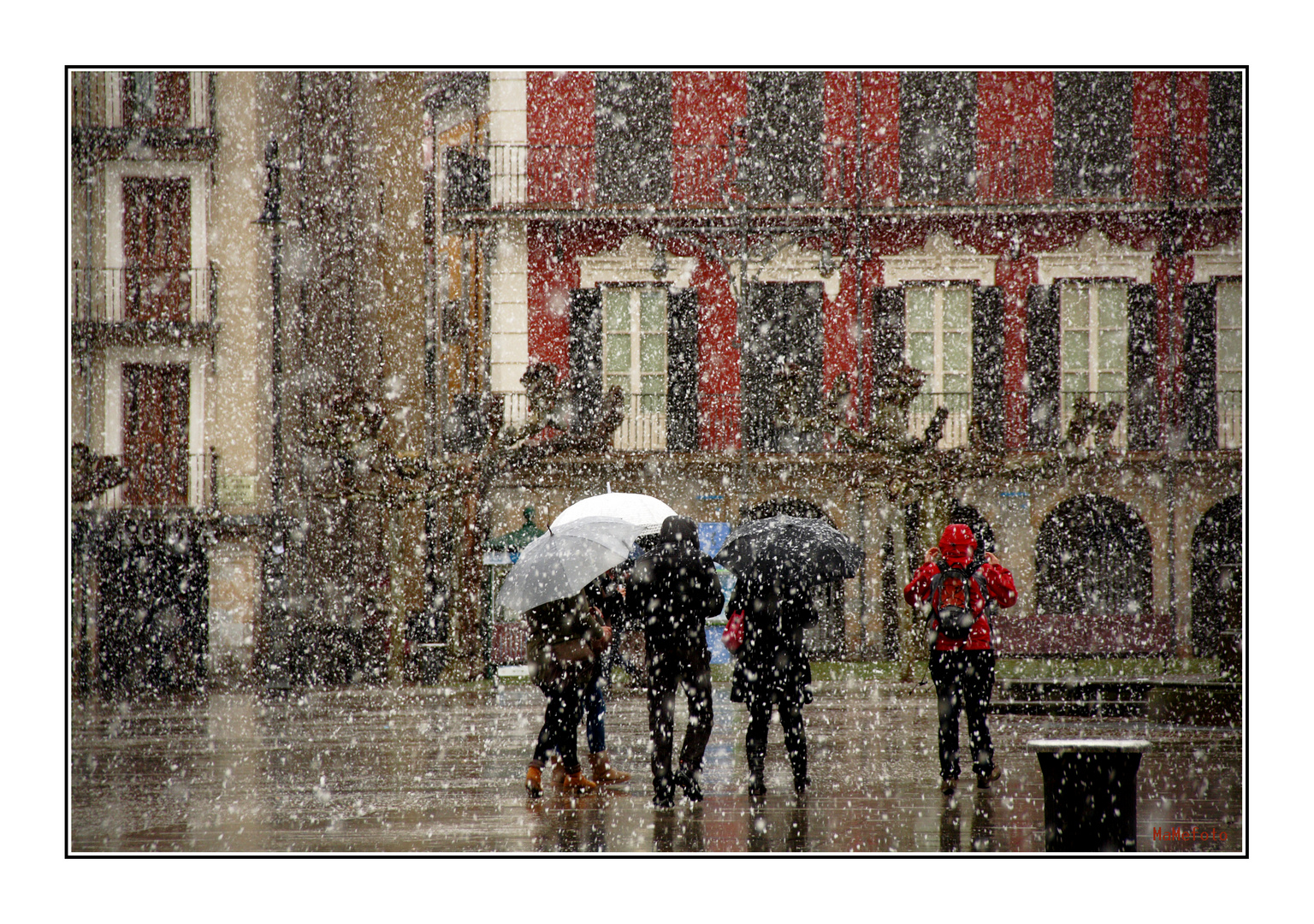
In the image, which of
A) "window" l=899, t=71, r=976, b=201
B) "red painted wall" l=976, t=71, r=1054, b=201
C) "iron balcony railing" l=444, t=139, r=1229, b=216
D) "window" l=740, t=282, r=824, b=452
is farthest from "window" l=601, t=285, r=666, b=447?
"red painted wall" l=976, t=71, r=1054, b=201

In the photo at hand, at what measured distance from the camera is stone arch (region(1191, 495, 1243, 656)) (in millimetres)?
19516

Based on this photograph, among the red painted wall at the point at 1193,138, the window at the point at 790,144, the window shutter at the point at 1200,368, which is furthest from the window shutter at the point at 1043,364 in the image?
the window at the point at 790,144

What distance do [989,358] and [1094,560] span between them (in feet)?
11.9

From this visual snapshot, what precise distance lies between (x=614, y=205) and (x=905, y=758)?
1310cm

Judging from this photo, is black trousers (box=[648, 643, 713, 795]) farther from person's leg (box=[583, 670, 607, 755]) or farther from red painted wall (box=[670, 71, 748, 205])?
red painted wall (box=[670, 71, 748, 205])

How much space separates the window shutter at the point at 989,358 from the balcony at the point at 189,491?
11815 millimetres

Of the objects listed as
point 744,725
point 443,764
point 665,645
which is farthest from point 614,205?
point 665,645

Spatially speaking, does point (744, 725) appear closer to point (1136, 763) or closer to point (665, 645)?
point (665, 645)

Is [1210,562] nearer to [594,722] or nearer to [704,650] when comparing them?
[594,722]

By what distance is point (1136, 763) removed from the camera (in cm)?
519

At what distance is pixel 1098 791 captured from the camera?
5.19 m

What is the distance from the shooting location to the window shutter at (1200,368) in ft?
64.0

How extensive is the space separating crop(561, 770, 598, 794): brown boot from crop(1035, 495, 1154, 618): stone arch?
1393cm

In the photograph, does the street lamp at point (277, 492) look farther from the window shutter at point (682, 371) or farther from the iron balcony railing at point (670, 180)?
the window shutter at point (682, 371)
